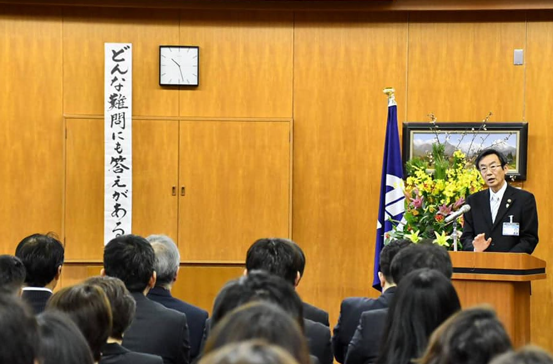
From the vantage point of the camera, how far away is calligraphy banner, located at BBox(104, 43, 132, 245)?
27.9 feet

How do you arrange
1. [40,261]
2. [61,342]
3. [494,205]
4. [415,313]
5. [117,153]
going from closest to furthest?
[61,342], [415,313], [40,261], [494,205], [117,153]

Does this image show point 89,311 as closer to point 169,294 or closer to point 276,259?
point 276,259

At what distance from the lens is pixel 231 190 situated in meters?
8.73

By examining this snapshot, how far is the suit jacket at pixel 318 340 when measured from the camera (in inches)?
139

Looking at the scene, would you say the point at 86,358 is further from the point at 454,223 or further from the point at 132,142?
the point at 132,142

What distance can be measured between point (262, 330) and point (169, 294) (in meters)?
2.74

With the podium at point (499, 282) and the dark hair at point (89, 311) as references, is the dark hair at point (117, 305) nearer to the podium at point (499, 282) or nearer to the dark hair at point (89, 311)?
the dark hair at point (89, 311)


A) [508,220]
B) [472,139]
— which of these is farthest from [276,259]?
[472,139]

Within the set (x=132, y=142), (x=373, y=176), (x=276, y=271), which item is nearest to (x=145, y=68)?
(x=132, y=142)

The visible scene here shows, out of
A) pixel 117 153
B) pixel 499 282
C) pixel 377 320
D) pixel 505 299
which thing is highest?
pixel 117 153

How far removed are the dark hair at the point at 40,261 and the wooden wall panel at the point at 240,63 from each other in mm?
4307

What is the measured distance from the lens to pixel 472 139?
28.1 feet

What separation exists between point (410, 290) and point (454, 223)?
128 inches

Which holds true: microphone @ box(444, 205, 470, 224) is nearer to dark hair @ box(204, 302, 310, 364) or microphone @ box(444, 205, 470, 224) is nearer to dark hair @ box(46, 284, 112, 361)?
dark hair @ box(46, 284, 112, 361)
